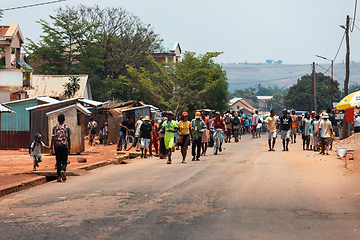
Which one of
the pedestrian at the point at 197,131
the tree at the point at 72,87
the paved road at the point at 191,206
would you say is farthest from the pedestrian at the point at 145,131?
the tree at the point at 72,87

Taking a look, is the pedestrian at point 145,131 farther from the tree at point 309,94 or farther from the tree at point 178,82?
the tree at point 309,94

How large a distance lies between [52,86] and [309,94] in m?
63.6

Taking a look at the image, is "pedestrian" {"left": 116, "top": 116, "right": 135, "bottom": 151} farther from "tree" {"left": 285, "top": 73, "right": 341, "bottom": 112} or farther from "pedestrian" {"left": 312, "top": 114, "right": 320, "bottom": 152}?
"tree" {"left": 285, "top": 73, "right": 341, "bottom": 112}

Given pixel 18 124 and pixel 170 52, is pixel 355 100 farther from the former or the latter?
pixel 170 52

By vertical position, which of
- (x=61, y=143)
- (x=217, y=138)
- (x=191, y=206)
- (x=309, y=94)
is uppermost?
(x=309, y=94)

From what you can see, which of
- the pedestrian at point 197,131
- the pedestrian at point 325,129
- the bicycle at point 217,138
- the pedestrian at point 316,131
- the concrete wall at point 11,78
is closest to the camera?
the pedestrian at point 197,131

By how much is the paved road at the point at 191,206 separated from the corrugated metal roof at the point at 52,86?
32372 mm

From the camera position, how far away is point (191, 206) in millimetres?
8992

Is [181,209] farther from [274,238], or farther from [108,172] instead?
[108,172]

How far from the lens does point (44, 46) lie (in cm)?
5816

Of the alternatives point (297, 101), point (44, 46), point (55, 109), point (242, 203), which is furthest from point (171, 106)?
point (297, 101)

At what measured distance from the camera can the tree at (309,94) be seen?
97312 millimetres

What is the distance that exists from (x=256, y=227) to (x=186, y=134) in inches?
433

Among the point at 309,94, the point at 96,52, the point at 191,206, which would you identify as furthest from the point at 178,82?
the point at 309,94
